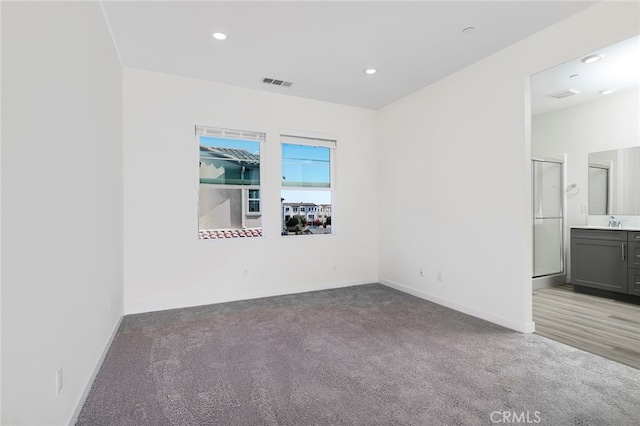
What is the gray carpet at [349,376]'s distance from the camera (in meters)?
1.89

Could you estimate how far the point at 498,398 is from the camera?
203cm

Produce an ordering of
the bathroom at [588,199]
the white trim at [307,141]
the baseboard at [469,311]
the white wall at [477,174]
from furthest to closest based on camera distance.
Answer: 1. the white trim at [307,141]
2. the bathroom at [588,199]
3. the baseboard at [469,311]
4. the white wall at [477,174]

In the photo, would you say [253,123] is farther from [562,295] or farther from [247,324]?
[562,295]

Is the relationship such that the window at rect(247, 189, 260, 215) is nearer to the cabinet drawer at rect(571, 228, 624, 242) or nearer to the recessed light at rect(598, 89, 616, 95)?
the cabinet drawer at rect(571, 228, 624, 242)

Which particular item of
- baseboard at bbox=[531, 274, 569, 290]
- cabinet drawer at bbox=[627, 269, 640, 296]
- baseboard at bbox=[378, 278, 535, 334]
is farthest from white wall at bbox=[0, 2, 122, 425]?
cabinet drawer at bbox=[627, 269, 640, 296]

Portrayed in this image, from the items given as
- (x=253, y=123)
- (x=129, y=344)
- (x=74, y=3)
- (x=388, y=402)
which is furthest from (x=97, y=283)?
(x=253, y=123)

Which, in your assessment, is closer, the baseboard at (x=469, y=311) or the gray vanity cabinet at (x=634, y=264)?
the baseboard at (x=469, y=311)

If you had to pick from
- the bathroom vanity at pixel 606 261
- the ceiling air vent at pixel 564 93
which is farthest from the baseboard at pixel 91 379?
the ceiling air vent at pixel 564 93

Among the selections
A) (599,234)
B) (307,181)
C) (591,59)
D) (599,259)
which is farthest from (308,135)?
(599,259)

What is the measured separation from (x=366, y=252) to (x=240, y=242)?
2.02 meters

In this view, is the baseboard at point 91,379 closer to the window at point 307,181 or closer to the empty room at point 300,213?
the empty room at point 300,213

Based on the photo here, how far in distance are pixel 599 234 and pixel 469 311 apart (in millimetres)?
2283

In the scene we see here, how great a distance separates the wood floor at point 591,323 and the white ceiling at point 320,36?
2778mm

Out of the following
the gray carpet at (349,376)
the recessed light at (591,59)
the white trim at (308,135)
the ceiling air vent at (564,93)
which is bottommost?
the gray carpet at (349,376)
